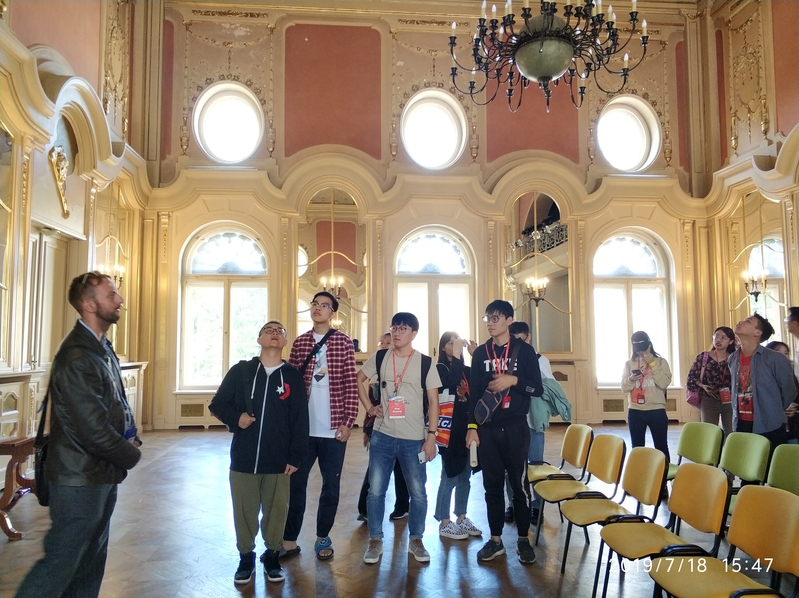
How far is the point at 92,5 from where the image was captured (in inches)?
273

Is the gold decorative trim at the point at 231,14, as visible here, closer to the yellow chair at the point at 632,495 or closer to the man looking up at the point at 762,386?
the man looking up at the point at 762,386

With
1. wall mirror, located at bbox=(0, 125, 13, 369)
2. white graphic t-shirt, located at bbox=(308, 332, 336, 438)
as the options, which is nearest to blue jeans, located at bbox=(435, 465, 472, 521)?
white graphic t-shirt, located at bbox=(308, 332, 336, 438)

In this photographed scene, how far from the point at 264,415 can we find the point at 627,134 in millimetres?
9067

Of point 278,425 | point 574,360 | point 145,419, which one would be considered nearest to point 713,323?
point 574,360

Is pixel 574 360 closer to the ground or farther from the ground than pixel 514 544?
farther from the ground

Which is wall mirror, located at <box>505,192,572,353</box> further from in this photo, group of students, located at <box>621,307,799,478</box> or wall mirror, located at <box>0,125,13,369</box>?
wall mirror, located at <box>0,125,13,369</box>

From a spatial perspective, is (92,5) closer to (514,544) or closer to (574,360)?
(514,544)

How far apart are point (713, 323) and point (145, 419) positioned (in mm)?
9161

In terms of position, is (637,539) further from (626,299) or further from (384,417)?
(626,299)

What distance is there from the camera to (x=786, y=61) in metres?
7.93

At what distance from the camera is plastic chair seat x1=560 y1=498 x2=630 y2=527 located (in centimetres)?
295

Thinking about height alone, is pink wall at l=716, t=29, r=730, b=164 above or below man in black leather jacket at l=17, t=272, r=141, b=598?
above

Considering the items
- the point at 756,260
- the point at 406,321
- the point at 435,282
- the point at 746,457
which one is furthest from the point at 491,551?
the point at 756,260

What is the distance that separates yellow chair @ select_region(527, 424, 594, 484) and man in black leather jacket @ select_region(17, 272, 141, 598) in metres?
2.67
